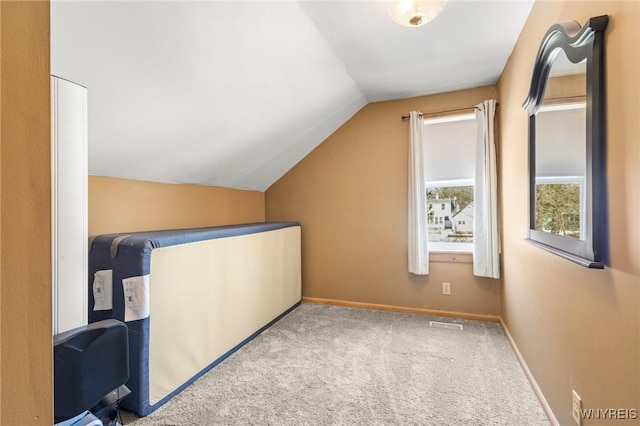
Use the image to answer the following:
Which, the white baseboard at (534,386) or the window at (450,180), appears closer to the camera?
the white baseboard at (534,386)

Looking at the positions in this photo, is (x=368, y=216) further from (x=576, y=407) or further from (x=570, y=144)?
(x=576, y=407)

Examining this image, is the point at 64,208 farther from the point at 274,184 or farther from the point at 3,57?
the point at 274,184

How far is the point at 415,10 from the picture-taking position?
1480mm

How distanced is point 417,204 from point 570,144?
1.68m

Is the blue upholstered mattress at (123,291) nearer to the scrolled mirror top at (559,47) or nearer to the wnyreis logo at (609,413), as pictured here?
the wnyreis logo at (609,413)

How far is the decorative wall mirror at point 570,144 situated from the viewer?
103 cm

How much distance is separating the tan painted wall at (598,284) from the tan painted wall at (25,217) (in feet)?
4.77

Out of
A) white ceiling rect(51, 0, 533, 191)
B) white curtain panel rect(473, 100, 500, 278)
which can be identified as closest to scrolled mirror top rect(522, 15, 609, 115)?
white ceiling rect(51, 0, 533, 191)

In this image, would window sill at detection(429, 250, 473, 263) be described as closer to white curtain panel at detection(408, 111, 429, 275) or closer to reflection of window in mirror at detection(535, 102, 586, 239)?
white curtain panel at detection(408, 111, 429, 275)

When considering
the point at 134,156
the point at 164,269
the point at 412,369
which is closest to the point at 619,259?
the point at 412,369

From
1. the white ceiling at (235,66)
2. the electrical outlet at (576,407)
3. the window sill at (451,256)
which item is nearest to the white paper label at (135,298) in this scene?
the white ceiling at (235,66)

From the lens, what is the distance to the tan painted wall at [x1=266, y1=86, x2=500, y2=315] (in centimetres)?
294

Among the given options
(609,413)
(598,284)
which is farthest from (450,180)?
(609,413)

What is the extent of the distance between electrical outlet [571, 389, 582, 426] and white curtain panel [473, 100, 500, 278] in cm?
153
